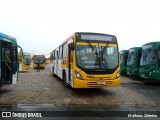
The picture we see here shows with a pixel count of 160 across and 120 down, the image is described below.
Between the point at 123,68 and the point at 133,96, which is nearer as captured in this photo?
the point at 133,96

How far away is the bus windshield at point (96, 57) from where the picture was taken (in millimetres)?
11977

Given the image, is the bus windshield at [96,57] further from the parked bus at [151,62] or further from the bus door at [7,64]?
the parked bus at [151,62]

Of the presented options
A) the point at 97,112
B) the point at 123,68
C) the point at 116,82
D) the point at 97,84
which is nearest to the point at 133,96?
the point at 116,82

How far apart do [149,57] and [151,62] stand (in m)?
0.62

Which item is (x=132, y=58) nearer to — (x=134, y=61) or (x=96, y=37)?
(x=134, y=61)

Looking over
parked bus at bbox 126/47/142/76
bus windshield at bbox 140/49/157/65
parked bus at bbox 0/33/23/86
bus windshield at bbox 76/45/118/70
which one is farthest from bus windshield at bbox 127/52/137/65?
parked bus at bbox 0/33/23/86

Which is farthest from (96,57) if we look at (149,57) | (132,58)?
(132,58)

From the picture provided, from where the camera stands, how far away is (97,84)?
11852mm

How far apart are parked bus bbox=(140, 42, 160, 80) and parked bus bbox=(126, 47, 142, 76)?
3.11 meters

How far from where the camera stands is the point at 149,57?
1786cm

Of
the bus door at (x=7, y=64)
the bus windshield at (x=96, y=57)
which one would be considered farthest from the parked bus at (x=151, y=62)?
the bus door at (x=7, y=64)

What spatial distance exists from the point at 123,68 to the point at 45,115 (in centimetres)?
1941

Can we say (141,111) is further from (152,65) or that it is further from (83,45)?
(152,65)

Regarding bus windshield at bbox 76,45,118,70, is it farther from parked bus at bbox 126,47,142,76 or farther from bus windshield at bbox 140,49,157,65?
parked bus at bbox 126,47,142,76
